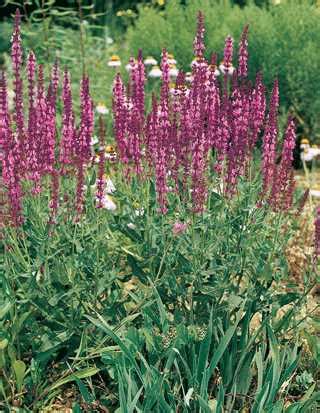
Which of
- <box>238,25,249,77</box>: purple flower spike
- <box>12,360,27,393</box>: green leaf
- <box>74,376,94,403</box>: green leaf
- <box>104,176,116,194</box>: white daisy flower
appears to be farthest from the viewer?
<box>104,176,116,194</box>: white daisy flower

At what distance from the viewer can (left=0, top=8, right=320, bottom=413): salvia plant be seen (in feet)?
11.3

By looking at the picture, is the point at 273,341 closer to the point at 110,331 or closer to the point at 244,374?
the point at 244,374

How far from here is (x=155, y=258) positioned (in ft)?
12.4

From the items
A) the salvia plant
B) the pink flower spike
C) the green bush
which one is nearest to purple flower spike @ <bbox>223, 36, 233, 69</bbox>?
the salvia plant

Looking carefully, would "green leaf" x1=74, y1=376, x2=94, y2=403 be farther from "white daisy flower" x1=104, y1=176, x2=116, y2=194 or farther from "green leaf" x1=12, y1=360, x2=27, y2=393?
"white daisy flower" x1=104, y1=176, x2=116, y2=194

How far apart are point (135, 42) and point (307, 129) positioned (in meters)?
2.22

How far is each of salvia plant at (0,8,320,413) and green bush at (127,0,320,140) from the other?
3.98 m

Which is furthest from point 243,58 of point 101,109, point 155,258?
point 101,109

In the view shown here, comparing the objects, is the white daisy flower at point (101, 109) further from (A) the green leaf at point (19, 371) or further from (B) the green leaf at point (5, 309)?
(A) the green leaf at point (19, 371)

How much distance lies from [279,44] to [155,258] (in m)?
4.68

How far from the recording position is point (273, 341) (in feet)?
11.0

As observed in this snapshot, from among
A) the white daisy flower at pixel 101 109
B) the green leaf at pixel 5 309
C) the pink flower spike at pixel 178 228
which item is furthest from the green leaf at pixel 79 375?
the white daisy flower at pixel 101 109

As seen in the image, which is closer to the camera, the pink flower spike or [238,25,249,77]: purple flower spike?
the pink flower spike

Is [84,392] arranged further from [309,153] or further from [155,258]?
[309,153]
